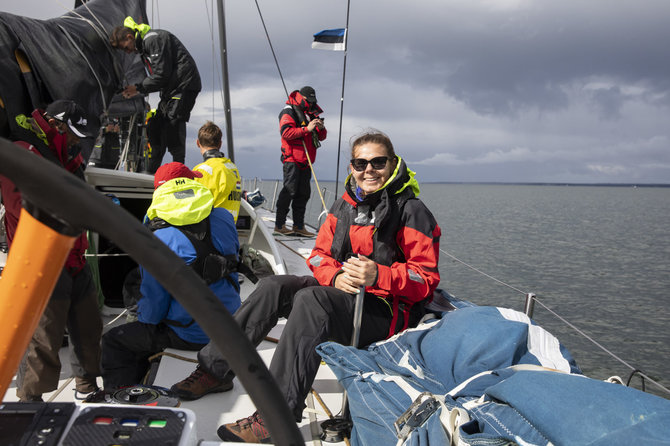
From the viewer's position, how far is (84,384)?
2494mm

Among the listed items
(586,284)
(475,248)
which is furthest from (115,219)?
(475,248)

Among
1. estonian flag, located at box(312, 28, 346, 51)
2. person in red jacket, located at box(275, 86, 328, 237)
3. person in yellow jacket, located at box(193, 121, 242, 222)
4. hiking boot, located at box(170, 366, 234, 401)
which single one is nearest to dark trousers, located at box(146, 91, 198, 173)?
person in yellow jacket, located at box(193, 121, 242, 222)

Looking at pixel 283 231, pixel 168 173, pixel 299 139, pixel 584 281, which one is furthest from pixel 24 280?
pixel 584 281

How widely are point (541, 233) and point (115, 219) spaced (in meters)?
26.2

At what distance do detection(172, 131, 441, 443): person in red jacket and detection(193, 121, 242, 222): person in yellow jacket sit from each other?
1.61m

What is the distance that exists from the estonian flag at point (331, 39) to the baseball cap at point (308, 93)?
1.30 meters

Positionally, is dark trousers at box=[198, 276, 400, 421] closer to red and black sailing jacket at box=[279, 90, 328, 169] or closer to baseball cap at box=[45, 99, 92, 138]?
baseball cap at box=[45, 99, 92, 138]

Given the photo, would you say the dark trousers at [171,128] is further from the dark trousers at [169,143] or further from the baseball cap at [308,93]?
the baseball cap at [308,93]

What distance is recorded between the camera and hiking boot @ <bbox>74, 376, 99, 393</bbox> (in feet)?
8.14

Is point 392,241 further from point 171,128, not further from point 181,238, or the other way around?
point 171,128

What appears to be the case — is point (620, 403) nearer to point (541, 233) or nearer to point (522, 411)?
point (522, 411)

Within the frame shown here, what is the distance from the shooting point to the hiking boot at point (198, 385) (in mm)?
2170

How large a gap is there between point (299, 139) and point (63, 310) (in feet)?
13.4

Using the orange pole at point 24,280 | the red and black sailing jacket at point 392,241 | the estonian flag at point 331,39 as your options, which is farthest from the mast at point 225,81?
the orange pole at point 24,280
